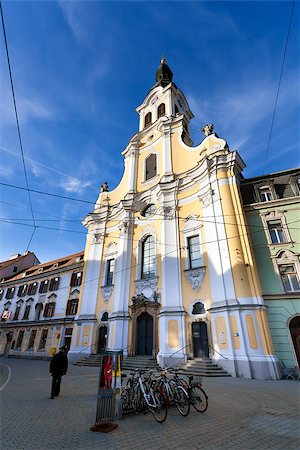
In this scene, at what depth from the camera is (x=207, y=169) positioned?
61.6 ft

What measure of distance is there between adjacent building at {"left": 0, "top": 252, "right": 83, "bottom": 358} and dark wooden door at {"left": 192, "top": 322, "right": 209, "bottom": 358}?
41.3ft

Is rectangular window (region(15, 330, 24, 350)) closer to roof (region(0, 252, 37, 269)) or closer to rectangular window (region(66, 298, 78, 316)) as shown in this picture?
rectangular window (region(66, 298, 78, 316))

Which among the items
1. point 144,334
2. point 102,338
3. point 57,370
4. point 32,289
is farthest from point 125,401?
point 32,289

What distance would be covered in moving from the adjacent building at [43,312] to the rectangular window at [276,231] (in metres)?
18.1

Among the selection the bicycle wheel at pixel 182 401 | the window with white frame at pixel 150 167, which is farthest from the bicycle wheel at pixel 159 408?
the window with white frame at pixel 150 167

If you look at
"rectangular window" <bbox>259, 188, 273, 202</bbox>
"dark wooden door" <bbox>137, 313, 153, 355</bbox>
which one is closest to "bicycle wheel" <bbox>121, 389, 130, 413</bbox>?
"dark wooden door" <bbox>137, 313, 153, 355</bbox>

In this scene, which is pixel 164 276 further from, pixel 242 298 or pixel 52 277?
pixel 52 277

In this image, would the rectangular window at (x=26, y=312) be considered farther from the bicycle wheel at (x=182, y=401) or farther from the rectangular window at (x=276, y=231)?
the bicycle wheel at (x=182, y=401)

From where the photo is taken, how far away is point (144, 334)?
17.8 metres

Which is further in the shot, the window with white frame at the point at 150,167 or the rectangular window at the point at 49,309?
the rectangular window at the point at 49,309

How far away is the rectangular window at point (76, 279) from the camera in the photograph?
2487cm

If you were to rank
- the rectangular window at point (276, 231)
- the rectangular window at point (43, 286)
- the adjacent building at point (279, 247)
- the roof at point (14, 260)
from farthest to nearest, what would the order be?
the roof at point (14, 260)
the rectangular window at point (43, 286)
the rectangular window at point (276, 231)
the adjacent building at point (279, 247)

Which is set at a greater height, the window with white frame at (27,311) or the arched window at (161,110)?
the arched window at (161,110)

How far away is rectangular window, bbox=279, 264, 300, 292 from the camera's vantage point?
1396 centimetres
